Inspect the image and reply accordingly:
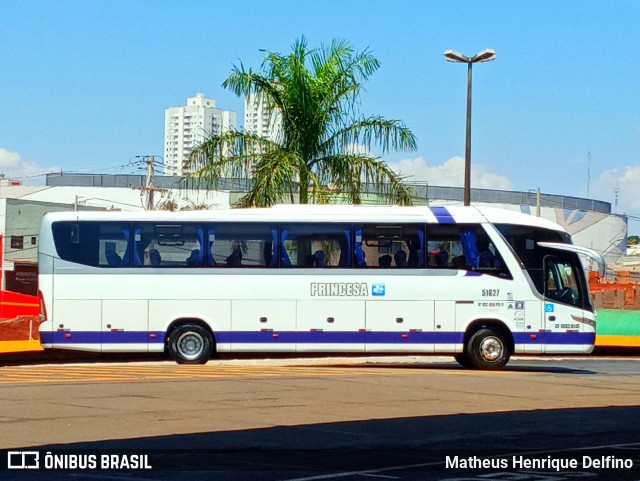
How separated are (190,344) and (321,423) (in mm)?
11919

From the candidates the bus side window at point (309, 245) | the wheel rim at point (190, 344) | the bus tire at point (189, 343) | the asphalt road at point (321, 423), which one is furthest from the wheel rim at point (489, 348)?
the wheel rim at point (190, 344)

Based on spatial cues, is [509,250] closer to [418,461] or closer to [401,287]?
[401,287]

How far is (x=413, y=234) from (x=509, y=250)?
6.93ft

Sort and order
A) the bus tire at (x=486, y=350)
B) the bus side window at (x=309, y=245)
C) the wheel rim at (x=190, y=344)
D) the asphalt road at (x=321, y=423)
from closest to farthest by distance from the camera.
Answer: the asphalt road at (x=321, y=423) < the bus tire at (x=486, y=350) < the wheel rim at (x=190, y=344) < the bus side window at (x=309, y=245)

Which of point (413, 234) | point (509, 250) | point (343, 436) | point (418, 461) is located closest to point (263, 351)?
point (413, 234)

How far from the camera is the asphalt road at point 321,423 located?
9.81m

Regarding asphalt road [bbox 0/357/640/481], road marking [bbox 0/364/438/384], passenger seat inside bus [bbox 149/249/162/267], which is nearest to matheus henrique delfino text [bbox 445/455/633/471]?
asphalt road [bbox 0/357/640/481]

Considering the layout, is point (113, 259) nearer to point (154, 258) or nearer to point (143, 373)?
point (154, 258)

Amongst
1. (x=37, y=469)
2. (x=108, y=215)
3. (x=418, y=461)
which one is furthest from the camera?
(x=108, y=215)

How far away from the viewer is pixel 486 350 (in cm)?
2489

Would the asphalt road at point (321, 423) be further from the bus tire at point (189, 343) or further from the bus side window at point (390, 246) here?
the bus side window at point (390, 246)

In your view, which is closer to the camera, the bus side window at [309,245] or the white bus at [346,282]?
the white bus at [346,282]

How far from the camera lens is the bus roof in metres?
24.8

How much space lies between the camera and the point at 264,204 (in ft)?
97.7
